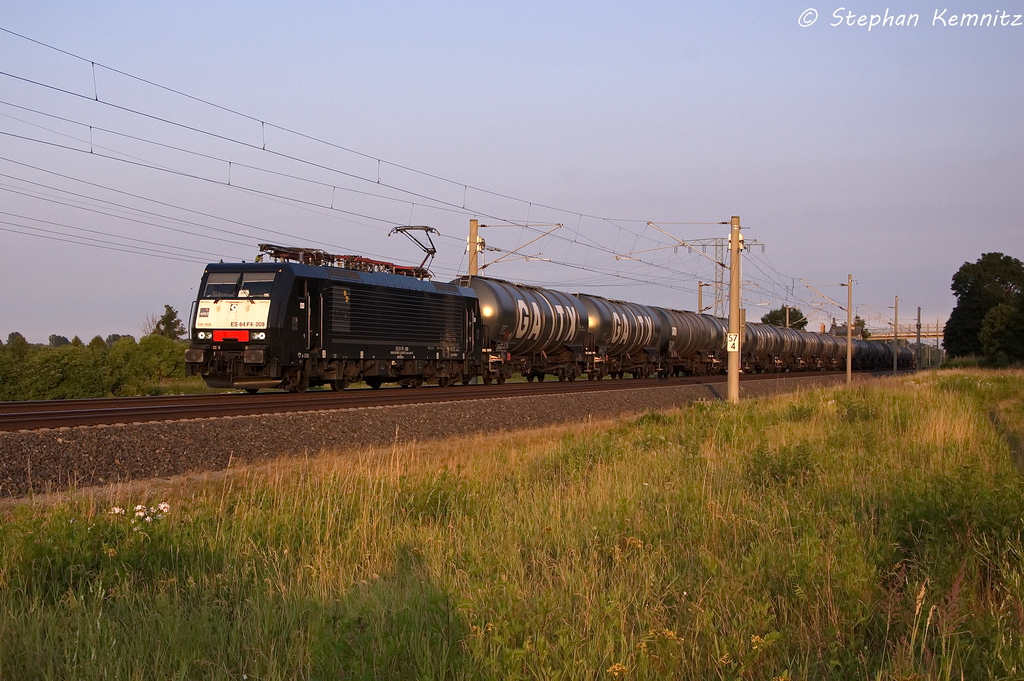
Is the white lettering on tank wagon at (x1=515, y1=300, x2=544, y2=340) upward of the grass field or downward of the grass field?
upward

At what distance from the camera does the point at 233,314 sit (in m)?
19.6

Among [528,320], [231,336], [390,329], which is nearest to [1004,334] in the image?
[528,320]

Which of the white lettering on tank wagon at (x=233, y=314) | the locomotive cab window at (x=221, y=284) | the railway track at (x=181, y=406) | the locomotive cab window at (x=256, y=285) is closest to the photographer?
the railway track at (x=181, y=406)

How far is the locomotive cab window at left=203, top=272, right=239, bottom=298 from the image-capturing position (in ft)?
65.4

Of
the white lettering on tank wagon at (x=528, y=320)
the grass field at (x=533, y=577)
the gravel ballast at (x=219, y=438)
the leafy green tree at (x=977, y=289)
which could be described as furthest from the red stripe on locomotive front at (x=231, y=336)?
the leafy green tree at (x=977, y=289)

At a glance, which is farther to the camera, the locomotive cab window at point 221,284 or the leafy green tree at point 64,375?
the leafy green tree at point 64,375

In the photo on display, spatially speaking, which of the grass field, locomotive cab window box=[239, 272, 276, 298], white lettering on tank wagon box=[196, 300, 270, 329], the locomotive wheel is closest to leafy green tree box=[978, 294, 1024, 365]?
the locomotive wheel

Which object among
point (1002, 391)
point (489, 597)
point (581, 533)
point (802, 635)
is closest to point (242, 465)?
point (581, 533)

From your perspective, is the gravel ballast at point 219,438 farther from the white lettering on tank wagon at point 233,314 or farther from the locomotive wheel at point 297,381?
the white lettering on tank wagon at point 233,314

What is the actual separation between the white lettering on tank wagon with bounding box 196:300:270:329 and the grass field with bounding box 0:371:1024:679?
33.1 feet

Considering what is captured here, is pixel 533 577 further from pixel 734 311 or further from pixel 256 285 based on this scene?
pixel 734 311

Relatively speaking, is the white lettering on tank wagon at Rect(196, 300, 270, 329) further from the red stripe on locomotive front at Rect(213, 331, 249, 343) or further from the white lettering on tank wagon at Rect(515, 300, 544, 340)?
the white lettering on tank wagon at Rect(515, 300, 544, 340)

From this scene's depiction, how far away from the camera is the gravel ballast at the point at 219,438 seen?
9.80 metres

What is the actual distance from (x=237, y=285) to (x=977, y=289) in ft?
244
